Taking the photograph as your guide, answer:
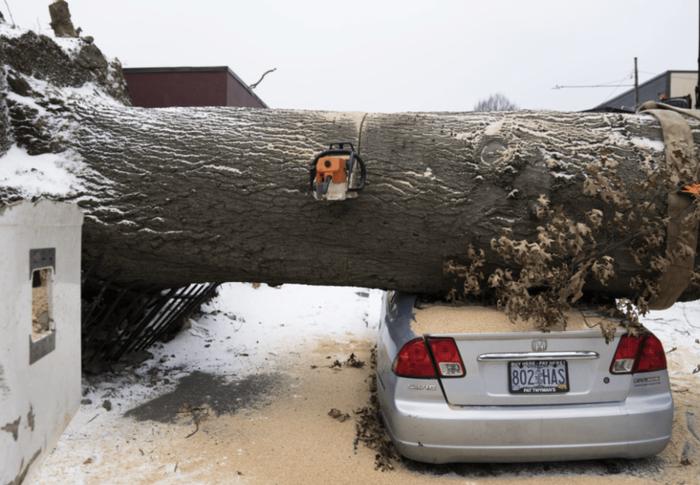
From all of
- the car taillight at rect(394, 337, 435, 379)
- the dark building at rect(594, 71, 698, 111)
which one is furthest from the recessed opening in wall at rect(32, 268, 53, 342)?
the dark building at rect(594, 71, 698, 111)

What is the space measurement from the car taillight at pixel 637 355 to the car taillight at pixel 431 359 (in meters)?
0.83

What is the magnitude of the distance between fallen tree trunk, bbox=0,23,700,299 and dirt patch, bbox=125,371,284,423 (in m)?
0.86

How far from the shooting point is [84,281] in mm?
3383

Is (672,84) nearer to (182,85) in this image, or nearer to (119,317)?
(182,85)

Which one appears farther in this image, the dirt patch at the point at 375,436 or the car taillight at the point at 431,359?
the dirt patch at the point at 375,436

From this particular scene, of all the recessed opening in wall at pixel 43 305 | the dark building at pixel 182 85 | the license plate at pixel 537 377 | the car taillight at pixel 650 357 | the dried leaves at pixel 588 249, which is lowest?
the license plate at pixel 537 377

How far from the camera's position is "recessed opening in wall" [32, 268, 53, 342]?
2.12 m

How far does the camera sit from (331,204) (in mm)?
3180

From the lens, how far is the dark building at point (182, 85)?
27.6ft

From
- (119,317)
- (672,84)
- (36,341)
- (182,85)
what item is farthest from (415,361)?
(672,84)

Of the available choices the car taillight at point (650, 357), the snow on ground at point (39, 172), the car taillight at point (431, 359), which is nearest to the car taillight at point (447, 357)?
the car taillight at point (431, 359)

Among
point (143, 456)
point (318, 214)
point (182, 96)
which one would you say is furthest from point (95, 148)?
point (182, 96)

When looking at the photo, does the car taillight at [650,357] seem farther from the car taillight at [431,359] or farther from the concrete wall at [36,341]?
the concrete wall at [36,341]

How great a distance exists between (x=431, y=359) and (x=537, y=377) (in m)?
0.55
